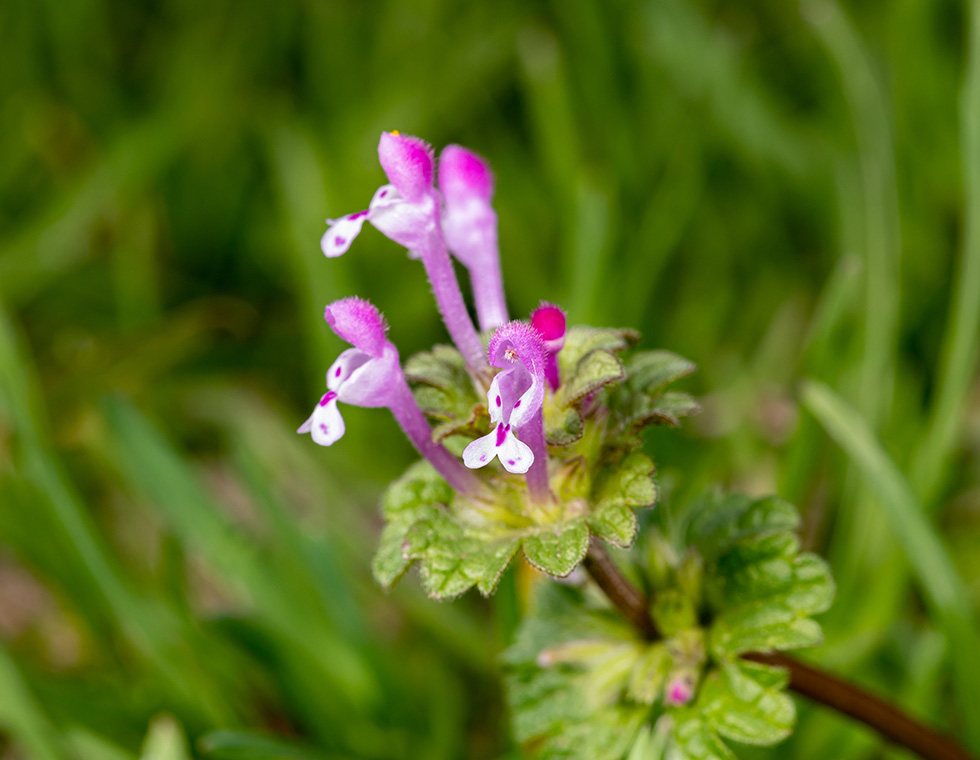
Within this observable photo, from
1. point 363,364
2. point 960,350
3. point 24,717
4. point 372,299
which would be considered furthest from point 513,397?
point 372,299

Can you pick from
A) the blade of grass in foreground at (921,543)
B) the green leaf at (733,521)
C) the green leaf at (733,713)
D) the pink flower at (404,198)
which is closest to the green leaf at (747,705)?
the green leaf at (733,713)

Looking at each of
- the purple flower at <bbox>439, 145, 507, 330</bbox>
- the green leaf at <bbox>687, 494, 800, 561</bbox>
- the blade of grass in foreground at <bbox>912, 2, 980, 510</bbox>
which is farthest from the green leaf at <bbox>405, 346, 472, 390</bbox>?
the blade of grass in foreground at <bbox>912, 2, 980, 510</bbox>

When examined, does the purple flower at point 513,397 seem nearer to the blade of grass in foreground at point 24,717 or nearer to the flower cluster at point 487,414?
the flower cluster at point 487,414

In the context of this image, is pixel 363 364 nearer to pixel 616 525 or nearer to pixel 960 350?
pixel 616 525

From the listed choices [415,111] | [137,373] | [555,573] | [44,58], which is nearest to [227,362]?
[137,373]

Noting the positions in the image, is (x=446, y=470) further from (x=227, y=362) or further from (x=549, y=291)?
(x=227, y=362)
